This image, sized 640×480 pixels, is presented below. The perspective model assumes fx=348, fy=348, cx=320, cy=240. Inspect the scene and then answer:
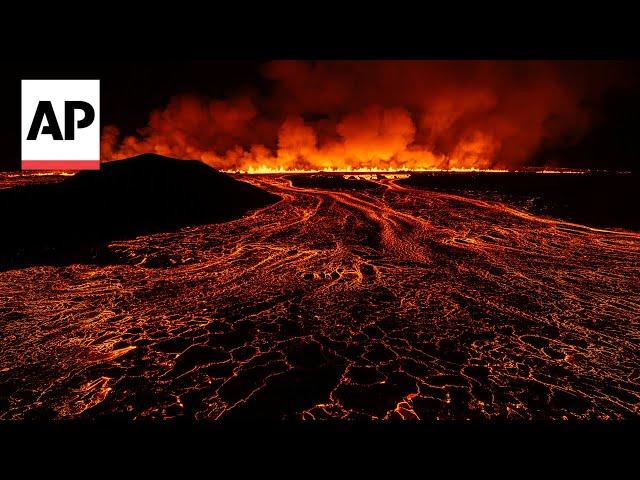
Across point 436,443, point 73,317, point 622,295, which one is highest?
point 436,443

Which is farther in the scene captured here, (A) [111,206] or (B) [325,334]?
(A) [111,206]

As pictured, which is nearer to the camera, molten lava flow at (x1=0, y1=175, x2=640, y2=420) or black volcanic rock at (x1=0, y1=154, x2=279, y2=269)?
molten lava flow at (x1=0, y1=175, x2=640, y2=420)

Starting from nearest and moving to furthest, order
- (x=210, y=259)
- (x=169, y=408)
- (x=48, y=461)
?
(x=48, y=461) < (x=169, y=408) < (x=210, y=259)

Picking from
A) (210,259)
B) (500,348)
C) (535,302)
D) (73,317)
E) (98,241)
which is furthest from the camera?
(98,241)

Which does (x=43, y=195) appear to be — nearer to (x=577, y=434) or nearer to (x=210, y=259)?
(x=210, y=259)

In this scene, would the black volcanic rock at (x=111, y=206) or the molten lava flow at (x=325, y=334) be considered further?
the black volcanic rock at (x=111, y=206)

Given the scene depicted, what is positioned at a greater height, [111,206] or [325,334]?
[111,206]

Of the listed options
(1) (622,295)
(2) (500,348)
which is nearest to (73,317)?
(2) (500,348)

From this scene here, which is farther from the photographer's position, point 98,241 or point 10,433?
point 98,241
